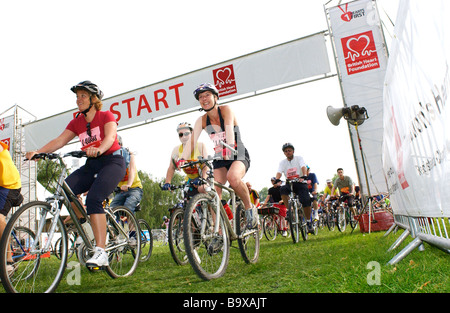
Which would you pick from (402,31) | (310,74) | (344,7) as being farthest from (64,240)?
(344,7)

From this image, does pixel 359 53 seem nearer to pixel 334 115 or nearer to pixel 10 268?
pixel 334 115

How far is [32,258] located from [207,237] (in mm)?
1397

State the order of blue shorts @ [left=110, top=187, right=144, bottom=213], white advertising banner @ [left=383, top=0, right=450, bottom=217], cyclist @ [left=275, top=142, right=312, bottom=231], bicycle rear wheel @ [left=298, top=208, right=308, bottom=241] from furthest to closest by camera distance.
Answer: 1. cyclist @ [left=275, top=142, right=312, bottom=231]
2. bicycle rear wheel @ [left=298, top=208, right=308, bottom=241]
3. blue shorts @ [left=110, top=187, right=144, bottom=213]
4. white advertising banner @ [left=383, top=0, right=450, bottom=217]

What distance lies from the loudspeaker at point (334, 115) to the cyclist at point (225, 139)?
14.4ft

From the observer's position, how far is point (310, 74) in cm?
955

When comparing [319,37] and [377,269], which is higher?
[319,37]

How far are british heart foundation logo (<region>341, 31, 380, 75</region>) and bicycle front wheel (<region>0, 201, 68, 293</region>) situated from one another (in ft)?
28.9

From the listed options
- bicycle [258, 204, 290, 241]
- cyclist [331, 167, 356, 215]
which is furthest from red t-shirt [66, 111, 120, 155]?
Answer: cyclist [331, 167, 356, 215]

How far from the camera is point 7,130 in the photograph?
46.1ft

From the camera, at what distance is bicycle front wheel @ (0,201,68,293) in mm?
2561

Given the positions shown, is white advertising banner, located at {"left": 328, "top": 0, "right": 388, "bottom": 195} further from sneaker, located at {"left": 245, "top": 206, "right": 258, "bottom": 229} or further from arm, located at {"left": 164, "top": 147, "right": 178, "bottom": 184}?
sneaker, located at {"left": 245, "top": 206, "right": 258, "bottom": 229}

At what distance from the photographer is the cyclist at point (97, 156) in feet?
10.5

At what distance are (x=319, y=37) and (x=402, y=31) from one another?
7.46 metres
